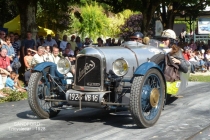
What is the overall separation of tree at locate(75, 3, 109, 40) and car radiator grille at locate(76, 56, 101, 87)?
27273 mm

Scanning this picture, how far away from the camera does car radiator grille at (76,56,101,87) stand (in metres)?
7.82

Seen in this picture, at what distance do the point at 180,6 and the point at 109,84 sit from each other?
68.6 ft

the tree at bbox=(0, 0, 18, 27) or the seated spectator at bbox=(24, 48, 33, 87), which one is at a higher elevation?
the tree at bbox=(0, 0, 18, 27)

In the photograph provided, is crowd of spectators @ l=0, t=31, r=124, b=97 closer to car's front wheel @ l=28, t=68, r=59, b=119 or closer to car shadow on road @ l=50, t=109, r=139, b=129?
car shadow on road @ l=50, t=109, r=139, b=129

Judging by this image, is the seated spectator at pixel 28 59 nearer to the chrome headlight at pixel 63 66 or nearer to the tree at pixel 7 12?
the chrome headlight at pixel 63 66

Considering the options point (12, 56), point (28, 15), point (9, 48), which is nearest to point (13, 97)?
point (12, 56)

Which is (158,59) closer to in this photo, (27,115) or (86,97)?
(86,97)

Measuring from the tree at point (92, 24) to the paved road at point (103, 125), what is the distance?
84.9 feet

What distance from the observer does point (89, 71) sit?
788 centimetres

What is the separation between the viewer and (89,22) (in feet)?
118

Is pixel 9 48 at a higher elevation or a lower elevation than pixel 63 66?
higher

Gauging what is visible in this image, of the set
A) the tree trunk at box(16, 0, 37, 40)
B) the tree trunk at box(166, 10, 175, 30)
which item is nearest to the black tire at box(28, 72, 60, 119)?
the tree trunk at box(16, 0, 37, 40)

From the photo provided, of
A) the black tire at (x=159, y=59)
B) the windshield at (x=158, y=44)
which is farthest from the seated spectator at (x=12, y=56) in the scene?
the black tire at (x=159, y=59)

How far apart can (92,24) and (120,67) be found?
2852cm
